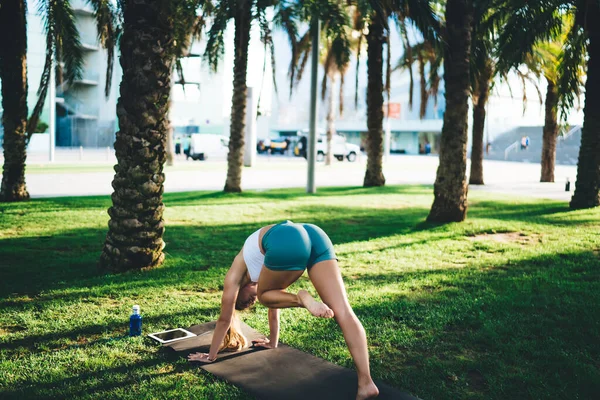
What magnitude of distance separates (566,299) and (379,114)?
12282 mm

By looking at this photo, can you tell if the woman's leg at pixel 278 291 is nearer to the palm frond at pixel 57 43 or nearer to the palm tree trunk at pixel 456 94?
the palm tree trunk at pixel 456 94

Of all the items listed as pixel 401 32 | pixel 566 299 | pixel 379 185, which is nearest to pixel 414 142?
pixel 379 185

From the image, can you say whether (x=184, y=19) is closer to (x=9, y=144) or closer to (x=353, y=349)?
(x=9, y=144)

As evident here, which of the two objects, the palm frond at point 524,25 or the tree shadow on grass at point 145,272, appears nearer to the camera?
the tree shadow on grass at point 145,272

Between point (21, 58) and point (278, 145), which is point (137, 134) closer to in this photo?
point (21, 58)

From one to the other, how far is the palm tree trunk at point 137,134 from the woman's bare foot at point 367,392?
14.2ft

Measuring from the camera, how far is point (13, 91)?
11.8 metres

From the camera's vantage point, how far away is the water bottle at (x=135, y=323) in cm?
482

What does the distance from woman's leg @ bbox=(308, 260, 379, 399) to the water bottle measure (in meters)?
1.91

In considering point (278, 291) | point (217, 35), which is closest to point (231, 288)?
point (278, 291)

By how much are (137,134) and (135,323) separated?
299 cm

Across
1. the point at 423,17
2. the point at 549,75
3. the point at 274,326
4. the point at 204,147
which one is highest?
the point at 549,75

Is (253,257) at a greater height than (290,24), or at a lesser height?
lesser

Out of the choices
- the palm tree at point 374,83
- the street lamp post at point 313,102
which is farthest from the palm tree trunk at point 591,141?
the street lamp post at point 313,102
